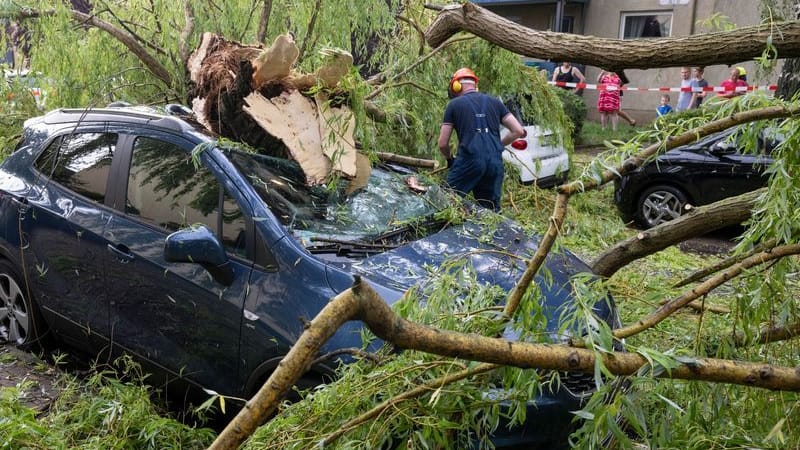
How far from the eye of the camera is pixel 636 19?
18.4 meters

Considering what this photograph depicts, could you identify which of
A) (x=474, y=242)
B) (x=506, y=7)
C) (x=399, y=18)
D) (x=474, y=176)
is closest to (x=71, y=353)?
(x=474, y=242)

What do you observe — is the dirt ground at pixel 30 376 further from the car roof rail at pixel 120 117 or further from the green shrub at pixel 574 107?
the green shrub at pixel 574 107

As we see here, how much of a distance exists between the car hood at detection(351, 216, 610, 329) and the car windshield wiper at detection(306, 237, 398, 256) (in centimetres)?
6

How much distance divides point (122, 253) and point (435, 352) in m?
2.70

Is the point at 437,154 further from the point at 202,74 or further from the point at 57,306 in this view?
the point at 57,306

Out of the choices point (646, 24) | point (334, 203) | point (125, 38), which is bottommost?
point (334, 203)

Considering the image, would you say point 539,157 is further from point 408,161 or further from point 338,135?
point 338,135

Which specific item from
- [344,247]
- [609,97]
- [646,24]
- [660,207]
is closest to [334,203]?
[344,247]

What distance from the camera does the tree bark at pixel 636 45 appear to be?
320 centimetres

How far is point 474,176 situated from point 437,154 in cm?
72

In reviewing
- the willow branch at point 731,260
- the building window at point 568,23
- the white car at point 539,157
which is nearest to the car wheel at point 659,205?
the white car at point 539,157

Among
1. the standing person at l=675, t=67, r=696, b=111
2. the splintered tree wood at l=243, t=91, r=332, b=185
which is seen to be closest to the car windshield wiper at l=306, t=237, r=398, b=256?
the splintered tree wood at l=243, t=91, r=332, b=185

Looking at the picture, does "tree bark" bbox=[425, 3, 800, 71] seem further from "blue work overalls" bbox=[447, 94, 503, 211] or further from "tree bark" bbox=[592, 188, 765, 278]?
"blue work overalls" bbox=[447, 94, 503, 211]

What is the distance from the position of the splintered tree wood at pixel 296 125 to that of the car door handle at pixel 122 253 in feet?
3.33
